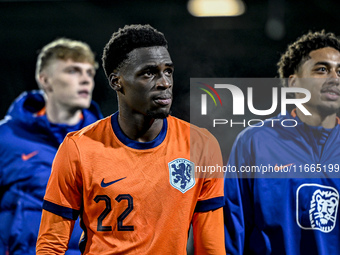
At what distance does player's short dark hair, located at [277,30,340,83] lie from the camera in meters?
2.46

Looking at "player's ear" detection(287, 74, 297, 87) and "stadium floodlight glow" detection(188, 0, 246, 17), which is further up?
"stadium floodlight glow" detection(188, 0, 246, 17)

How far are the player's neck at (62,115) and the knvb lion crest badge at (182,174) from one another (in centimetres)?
136

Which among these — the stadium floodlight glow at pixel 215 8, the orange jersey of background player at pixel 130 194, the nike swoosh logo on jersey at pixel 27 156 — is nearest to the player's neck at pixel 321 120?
the orange jersey of background player at pixel 130 194

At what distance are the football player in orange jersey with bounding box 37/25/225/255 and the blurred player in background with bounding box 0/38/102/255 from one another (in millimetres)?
1107

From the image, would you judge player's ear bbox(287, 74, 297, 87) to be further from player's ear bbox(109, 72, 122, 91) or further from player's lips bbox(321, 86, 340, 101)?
player's ear bbox(109, 72, 122, 91)

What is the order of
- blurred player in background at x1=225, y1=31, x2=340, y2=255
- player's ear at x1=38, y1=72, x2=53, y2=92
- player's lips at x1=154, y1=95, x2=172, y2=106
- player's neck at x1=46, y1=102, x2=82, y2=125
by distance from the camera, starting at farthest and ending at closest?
player's ear at x1=38, y1=72, x2=53, y2=92
player's neck at x1=46, y1=102, x2=82, y2=125
blurred player in background at x1=225, y1=31, x2=340, y2=255
player's lips at x1=154, y1=95, x2=172, y2=106

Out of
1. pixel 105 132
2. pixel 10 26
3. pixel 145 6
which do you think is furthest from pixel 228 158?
pixel 10 26

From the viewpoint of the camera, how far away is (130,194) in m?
1.96

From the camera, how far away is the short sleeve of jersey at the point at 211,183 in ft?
6.67

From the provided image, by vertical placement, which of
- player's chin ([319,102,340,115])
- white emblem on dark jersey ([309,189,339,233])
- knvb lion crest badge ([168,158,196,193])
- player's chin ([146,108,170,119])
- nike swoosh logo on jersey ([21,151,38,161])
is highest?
player's chin ([319,102,340,115])

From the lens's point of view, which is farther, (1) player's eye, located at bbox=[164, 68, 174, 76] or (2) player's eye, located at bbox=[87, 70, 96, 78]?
(2) player's eye, located at bbox=[87, 70, 96, 78]

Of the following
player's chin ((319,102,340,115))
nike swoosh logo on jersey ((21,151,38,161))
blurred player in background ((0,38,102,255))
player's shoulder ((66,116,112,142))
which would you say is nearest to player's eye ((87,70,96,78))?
blurred player in background ((0,38,102,255))

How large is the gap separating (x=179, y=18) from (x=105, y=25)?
0.60 m

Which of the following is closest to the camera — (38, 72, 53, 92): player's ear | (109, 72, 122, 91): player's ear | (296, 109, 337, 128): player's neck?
(109, 72, 122, 91): player's ear
